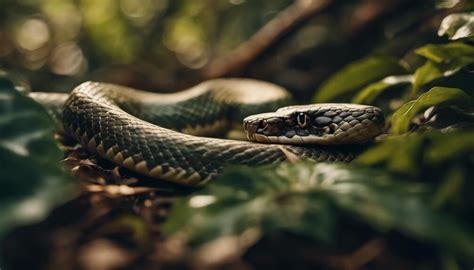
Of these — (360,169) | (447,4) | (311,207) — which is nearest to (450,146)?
(360,169)

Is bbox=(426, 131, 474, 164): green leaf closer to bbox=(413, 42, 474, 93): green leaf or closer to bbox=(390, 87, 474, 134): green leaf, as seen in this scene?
bbox=(390, 87, 474, 134): green leaf

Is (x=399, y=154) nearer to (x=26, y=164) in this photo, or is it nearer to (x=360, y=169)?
(x=360, y=169)

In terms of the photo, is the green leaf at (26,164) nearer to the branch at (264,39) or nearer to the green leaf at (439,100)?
the green leaf at (439,100)

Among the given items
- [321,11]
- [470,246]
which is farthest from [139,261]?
[321,11]

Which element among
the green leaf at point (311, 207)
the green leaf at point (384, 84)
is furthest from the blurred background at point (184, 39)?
the green leaf at point (311, 207)

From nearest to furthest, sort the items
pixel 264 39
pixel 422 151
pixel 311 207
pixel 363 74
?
pixel 311 207 < pixel 422 151 < pixel 363 74 < pixel 264 39

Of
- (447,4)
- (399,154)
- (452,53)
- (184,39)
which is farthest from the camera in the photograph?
(184,39)
